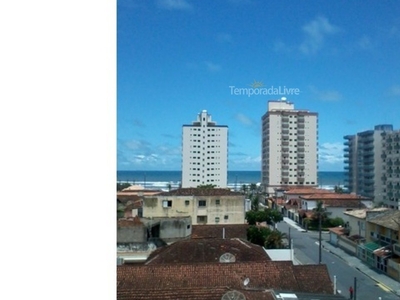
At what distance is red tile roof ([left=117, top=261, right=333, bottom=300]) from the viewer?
10.4 ft

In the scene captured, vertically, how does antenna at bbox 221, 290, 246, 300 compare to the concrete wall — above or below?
above

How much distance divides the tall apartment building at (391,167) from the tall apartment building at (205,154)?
6644 mm

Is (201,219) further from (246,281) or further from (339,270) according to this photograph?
(246,281)

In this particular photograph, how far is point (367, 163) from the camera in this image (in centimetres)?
1445

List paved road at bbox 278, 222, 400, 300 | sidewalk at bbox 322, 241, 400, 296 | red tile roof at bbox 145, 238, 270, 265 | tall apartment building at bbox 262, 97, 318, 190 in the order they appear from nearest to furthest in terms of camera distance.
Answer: red tile roof at bbox 145, 238, 270, 265
paved road at bbox 278, 222, 400, 300
sidewalk at bbox 322, 241, 400, 296
tall apartment building at bbox 262, 97, 318, 190

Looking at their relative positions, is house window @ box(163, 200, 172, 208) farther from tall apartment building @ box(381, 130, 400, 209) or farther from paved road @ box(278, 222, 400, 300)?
tall apartment building @ box(381, 130, 400, 209)

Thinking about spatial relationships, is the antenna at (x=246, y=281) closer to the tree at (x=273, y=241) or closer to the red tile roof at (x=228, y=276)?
the red tile roof at (x=228, y=276)

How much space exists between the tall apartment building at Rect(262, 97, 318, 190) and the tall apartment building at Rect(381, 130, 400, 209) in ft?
7.66

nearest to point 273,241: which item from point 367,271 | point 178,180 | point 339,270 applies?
point 339,270

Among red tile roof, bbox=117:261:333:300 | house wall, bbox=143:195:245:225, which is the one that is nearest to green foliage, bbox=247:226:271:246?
house wall, bbox=143:195:245:225

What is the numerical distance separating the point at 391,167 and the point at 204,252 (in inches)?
435
